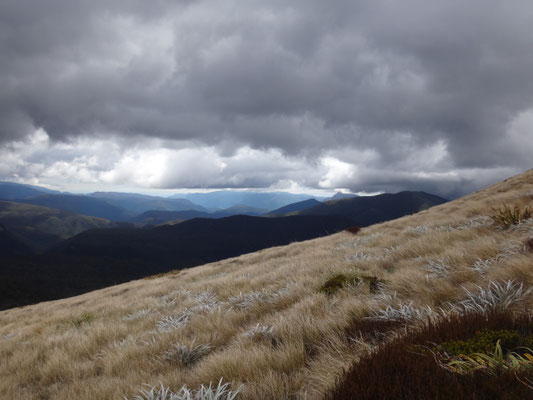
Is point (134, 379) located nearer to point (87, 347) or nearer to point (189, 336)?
point (189, 336)

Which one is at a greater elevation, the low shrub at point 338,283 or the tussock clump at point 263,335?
the low shrub at point 338,283

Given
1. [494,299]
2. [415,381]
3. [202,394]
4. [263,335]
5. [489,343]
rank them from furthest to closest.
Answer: [263,335]
[494,299]
[202,394]
[489,343]
[415,381]

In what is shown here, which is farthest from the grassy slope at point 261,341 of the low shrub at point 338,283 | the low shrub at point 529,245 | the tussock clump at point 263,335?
the low shrub at point 338,283

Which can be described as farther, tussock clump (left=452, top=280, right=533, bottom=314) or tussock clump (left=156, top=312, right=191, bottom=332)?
tussock clump (left=156, top=312, right=191, bottom=332)

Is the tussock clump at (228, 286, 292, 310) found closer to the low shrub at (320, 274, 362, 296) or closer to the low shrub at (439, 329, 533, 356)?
the low shrub at (320, 274, 362, 296)

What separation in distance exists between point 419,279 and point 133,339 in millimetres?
5373

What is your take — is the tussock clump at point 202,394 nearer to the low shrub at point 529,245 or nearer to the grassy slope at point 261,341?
the grassy slope at point 261,341

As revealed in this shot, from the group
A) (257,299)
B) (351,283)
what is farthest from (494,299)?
(257,299)

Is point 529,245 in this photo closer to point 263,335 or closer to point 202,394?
point 263,335

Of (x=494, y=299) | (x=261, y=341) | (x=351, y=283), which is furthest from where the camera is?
(x=351, y=283)

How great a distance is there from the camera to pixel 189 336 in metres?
4.58

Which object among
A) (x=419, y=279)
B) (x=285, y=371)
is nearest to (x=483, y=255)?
(x=419, y=279)

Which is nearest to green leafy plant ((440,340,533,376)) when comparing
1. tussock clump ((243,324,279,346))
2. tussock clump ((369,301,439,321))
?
tussock clump ((369,301,439,321))

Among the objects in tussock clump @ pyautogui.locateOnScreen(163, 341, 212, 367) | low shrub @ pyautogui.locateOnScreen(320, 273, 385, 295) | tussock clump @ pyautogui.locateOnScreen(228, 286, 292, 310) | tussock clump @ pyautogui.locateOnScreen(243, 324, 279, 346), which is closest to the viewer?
tussock clump @ pyautogui.locateOnScreen(243, 324, 279, 346)
